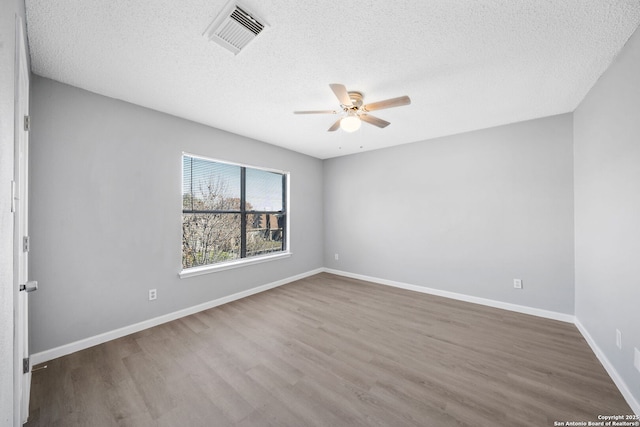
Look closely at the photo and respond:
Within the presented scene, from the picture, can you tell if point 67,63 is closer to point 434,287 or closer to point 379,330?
point 379,330

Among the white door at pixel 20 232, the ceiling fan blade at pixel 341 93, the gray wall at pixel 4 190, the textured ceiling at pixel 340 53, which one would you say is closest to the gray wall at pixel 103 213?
the textured ceiling at pixel 340 53

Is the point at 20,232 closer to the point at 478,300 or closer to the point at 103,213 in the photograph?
the point at 103,213

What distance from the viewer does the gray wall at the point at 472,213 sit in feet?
9.87

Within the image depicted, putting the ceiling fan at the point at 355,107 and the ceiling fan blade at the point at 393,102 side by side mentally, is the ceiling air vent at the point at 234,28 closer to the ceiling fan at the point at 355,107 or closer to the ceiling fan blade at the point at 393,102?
A: the ceiling fan at the point at 355,107

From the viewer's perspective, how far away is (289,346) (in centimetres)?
241

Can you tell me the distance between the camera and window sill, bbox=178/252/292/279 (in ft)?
10.3

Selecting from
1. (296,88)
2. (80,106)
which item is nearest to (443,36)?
(296,88)

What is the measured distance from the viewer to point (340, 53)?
73.1 inches

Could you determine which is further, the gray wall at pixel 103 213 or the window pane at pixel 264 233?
the window pane at pixel 264 233

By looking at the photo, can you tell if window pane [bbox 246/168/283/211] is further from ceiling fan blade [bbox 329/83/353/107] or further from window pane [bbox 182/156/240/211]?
ceiling fan blade [bbox 329/83/353/107]

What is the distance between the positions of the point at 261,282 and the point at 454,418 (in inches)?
123

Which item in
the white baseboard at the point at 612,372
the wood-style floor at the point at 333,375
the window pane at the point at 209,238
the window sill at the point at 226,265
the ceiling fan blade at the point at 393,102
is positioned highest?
the ceiling fan blade at the point at 393,102

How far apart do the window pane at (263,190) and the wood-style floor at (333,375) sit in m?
1.83

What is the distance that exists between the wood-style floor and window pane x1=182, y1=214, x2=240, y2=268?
0.80 meters
